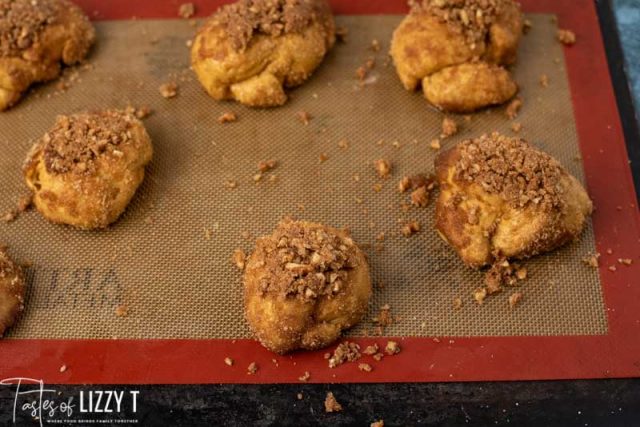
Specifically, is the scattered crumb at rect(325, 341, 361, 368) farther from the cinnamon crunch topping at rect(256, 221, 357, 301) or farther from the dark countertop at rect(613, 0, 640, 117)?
the dark countertop at rect(613, 0, 640, 117)

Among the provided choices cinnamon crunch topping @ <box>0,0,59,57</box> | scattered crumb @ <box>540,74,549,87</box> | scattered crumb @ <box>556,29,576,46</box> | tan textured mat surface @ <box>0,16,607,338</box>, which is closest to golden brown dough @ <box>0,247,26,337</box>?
tan textured mat surface @ <box>0,16,607,338</box>

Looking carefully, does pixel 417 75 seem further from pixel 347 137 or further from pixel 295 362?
pixel 295 362

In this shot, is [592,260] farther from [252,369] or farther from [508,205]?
[252,369]

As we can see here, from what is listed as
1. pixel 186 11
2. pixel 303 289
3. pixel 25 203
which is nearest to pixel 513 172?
pixel 303 289

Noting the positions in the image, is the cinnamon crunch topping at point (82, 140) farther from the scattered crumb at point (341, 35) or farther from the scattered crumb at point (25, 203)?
the scattered crumb at point (341, 35)

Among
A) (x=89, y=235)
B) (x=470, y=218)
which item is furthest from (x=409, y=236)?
(x=89, y=235)

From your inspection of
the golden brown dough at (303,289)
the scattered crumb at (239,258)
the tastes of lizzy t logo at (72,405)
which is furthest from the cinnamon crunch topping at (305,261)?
the tastes of lizzy t logo at (72,405)
